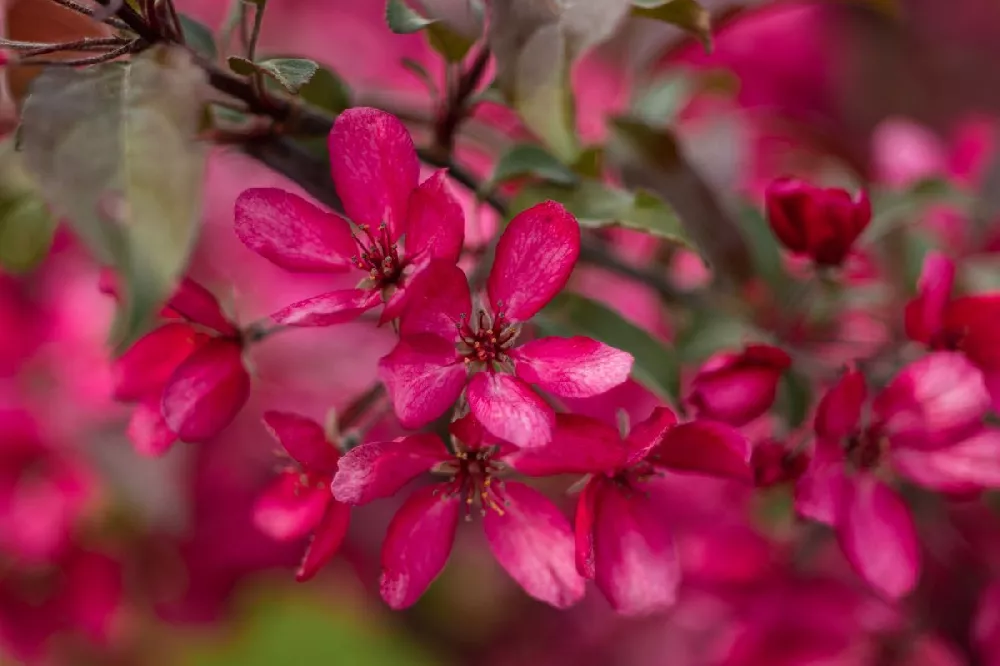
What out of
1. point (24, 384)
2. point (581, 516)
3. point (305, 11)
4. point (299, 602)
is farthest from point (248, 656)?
point (581, 516)

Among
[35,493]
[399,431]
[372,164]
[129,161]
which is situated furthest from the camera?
[399,431]

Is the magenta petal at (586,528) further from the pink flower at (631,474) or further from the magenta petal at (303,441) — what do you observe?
the magenta petal at (303,441)

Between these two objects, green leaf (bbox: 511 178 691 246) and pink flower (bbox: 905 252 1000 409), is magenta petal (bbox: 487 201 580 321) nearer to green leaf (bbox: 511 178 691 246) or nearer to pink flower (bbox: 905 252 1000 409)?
green leaf (bbox: 511 178 691 246)

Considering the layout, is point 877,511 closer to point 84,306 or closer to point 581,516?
point 581,516

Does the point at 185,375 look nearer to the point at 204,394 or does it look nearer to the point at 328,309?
the point at 204,394

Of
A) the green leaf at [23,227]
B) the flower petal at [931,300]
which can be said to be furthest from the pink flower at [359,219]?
the flower petal at [931,300]

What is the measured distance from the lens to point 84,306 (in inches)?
48.0

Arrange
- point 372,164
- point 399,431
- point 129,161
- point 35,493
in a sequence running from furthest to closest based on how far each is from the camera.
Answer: point 399,431 < point 35,493 < point 372,164 < point 129,161

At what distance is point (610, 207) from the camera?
60cm

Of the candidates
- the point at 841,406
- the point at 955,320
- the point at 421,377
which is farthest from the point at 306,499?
the point at 955,320

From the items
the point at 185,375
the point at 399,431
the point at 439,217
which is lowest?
the point at 399,431

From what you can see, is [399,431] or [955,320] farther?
[399,431]

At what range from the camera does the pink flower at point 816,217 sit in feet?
2.02

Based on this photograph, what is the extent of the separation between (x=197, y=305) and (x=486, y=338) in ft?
0.61
